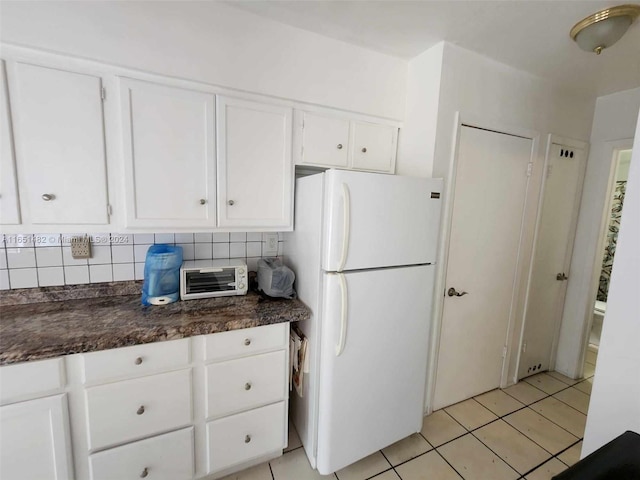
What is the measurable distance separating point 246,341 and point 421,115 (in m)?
1.77

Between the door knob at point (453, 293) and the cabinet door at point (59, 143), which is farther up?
the cabinet door at point (59, 143)

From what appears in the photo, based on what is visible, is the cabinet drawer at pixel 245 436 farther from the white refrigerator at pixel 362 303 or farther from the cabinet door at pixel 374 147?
the cabinet door at pixel 374 147

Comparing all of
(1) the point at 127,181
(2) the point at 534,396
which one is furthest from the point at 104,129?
(2) the point at 534,396

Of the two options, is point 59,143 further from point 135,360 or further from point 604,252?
point 604,252

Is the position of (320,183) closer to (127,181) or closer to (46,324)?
(127,181)

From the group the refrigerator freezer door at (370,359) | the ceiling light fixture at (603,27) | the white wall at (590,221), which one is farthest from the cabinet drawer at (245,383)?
the white wall at (590,221)

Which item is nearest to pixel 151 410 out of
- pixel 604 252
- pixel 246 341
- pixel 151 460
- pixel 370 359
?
pixel 151 460

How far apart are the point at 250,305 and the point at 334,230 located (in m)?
0.68

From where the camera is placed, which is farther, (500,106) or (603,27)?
(500,106)

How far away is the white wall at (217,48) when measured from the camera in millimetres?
1202

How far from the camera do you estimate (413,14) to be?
4.69 ft

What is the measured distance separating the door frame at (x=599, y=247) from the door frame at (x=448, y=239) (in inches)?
28.5

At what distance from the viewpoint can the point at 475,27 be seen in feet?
4.94

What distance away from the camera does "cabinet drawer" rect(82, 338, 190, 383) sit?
115cm
